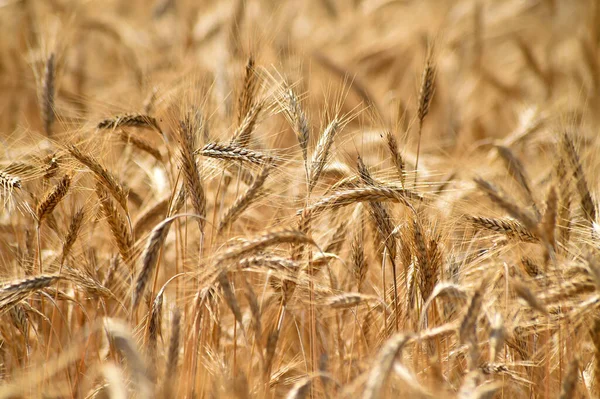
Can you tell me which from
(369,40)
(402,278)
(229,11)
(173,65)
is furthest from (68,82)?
(402,278)

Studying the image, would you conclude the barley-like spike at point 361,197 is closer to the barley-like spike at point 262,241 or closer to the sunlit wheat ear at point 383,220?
the sunlit wheat ear at point 383,220

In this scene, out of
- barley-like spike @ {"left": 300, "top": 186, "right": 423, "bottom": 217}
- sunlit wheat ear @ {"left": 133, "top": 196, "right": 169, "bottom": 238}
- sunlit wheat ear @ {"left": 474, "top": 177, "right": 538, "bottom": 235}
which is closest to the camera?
sunlit wheat ear @ {"left": 474, "top": 177, "right": 538, "bottom": 235}

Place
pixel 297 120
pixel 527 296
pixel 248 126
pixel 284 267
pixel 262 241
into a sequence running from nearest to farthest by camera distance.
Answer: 1. pixel 527 296
2. pixel 262 241
3. pixel 284 267
4. pixel 297 120
5. pixel 248 126

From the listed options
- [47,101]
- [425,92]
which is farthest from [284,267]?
[47,101]

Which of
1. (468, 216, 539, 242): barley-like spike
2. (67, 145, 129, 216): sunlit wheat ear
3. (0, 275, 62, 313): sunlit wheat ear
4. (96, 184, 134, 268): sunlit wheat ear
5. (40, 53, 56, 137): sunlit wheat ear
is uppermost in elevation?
(40, 53, 56, 137): sunlit wheat ear

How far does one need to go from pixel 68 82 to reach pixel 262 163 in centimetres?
393

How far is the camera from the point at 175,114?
2396 millimetres

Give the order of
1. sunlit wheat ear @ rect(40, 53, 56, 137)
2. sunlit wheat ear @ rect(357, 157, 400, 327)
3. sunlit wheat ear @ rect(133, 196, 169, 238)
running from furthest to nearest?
sunlit wheat ear @ rect(40, 53, 56, 137) < sunlit wheat ear @ rect(133, 196, 169, 238) < sunlit wheat ear @ rect(357, 157, 400, 327)

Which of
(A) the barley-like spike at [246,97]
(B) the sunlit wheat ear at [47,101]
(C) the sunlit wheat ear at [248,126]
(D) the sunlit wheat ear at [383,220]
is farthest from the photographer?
(B) the sunlit wheat ear at [47,101]

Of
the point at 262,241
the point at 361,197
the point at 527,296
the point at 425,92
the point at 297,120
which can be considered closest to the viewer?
the point at 527,296

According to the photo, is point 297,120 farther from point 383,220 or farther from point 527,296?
point 527,296

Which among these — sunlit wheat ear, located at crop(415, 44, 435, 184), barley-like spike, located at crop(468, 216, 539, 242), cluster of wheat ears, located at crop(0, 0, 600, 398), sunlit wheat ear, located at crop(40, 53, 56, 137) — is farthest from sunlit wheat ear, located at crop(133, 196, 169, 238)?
barley-like spike, located at crop(468, 216, 539, 242)

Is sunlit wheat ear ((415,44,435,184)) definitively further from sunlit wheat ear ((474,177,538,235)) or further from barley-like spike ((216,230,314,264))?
barley-like spike ((216,230,314,264))

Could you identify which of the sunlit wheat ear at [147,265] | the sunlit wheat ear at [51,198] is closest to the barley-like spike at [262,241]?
the sunlit wheat ear at [147,265]
